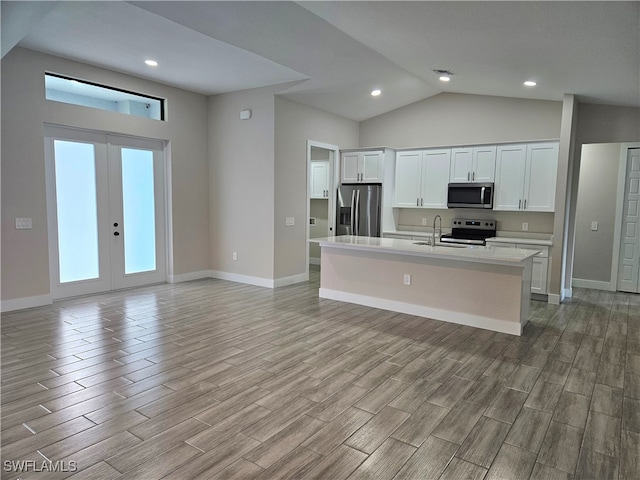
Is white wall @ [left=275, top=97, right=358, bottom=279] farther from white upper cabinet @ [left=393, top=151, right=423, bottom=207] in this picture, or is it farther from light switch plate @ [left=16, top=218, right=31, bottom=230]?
light switch plate @ [left=16, top=218, right=31, bottom=230]

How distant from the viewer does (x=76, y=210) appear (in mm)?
5434

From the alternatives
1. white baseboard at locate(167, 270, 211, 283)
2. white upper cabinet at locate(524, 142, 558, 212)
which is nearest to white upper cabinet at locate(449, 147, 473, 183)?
white upper cabinet at locate(524, 142, 558, 212)

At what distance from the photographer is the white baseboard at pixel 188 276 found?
262 inches

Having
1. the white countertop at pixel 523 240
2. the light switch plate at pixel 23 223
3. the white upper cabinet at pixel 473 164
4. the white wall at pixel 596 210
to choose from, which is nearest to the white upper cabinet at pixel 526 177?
the white upper cabinet at pixel 473 164

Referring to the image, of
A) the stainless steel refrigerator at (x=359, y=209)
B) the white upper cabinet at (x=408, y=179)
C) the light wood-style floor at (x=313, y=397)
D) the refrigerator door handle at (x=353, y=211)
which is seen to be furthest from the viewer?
the refrigerator door handle at (x=353, y=211)

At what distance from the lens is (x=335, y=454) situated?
2.22 m

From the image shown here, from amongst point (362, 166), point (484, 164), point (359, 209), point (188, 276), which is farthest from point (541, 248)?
point (188, 276)

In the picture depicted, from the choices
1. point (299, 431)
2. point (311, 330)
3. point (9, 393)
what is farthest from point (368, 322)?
point (9, 393)

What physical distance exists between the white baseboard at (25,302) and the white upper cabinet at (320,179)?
16.4 feet

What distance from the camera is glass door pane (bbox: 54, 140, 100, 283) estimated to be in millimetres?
5270

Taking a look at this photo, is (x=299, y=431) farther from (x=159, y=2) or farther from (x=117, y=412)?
(x=159, y=2)

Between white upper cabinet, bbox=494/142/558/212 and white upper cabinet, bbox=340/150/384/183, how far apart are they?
6.57 feet

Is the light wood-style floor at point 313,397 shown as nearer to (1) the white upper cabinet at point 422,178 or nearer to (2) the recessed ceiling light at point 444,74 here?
(1) the white upper cabinet at point 422,178

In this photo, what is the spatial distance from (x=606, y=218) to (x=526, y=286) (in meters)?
3.22
